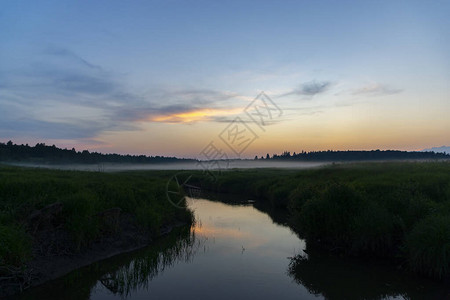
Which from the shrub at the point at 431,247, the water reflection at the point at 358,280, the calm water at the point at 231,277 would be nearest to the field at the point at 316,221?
the shrub at the point at 431,247

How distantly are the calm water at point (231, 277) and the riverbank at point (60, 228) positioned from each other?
791mm

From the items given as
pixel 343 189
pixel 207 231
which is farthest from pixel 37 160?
pixel 343 189

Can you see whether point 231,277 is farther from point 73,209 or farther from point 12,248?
point 12,248

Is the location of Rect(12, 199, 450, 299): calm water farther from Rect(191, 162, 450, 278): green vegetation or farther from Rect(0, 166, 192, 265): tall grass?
Rect(0, 166, 192, 265): tall grass

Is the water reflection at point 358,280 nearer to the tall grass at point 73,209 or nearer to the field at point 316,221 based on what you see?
the field at point 316,221

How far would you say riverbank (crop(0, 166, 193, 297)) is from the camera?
1162cm

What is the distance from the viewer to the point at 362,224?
1574 cm

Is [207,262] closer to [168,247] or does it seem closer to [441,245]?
[168,247]

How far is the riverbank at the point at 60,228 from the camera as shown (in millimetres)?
11617

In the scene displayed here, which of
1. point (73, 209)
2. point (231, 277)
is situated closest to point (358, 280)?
point (231, 277)

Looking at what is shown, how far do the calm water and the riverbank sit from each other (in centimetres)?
79

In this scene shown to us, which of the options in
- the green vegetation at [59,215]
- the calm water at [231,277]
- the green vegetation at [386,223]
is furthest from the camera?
the green vegetation at [386,223]

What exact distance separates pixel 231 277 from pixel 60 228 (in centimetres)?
815

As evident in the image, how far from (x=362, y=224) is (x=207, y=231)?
35.6 ft
